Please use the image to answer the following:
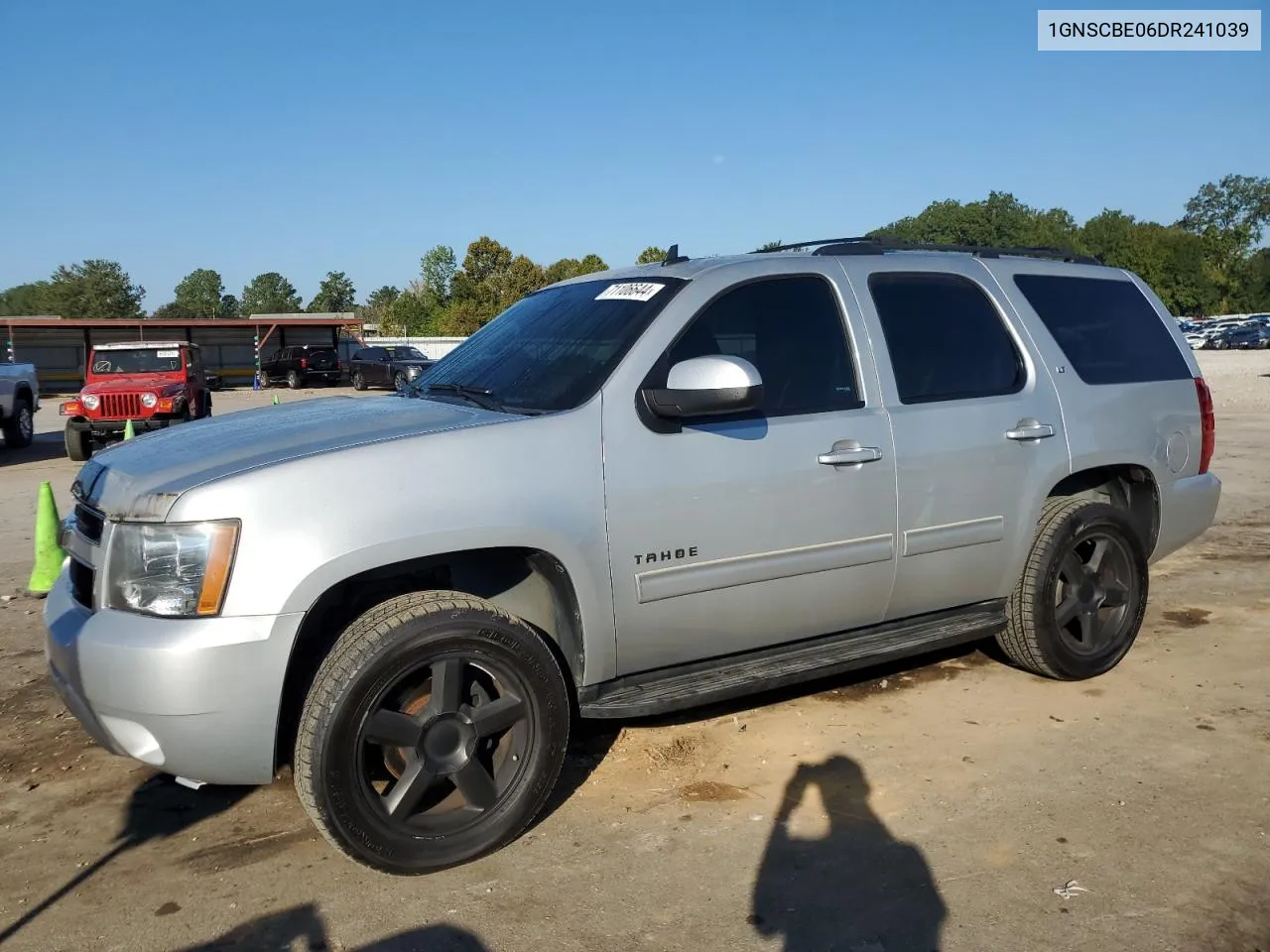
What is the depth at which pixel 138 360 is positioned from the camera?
16.2 metres

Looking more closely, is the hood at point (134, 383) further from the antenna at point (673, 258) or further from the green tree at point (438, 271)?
the green tree at point (438, 271)

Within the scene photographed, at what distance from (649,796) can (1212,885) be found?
1.77 metres

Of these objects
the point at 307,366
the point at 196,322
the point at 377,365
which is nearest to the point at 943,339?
the point at 377,365

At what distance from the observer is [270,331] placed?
4119 centimetres

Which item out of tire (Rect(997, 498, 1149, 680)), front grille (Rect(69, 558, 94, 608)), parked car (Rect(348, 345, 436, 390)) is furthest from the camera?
parked car (Rect(348, 345, 436, 390))

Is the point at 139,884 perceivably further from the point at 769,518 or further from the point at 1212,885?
the point at 1212,885

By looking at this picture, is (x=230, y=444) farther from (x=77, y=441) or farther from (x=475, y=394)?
(x=77, y=441)

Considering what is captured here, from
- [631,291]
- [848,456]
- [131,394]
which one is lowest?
[848,456]

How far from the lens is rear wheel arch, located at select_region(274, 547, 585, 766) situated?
3277mm

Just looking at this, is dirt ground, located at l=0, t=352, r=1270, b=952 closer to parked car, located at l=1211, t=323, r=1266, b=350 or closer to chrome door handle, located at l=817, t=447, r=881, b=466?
chrome door handle, located at l=817, t=447, r=881, b=466

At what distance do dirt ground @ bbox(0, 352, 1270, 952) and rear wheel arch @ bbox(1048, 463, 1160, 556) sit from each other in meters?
0.70

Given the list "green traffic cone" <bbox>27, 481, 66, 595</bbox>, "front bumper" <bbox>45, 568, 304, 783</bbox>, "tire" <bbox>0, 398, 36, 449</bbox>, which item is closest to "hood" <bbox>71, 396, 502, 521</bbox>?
"front bumper" <bbox>45, 568, 304, 783</bbox>

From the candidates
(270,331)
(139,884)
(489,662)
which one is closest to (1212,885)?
(489,662)

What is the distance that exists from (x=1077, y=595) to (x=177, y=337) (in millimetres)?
41691
